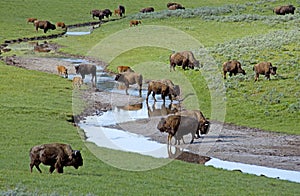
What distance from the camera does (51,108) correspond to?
2858 cm

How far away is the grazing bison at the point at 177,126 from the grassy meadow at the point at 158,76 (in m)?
1.83

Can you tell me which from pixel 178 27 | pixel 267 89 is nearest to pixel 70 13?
pixel 178 27

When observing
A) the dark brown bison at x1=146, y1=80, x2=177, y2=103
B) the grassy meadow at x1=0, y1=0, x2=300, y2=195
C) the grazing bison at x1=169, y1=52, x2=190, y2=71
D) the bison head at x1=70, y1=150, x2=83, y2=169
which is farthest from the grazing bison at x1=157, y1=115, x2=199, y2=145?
the grazing bison at x1=169, y1=52, x2=190, y2=71

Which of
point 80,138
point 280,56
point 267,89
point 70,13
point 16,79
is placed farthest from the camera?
point 70,13

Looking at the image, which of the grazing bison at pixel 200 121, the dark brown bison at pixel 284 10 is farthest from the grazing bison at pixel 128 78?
the dark brown bison at pixel 284 10

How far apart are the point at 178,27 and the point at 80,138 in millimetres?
32391

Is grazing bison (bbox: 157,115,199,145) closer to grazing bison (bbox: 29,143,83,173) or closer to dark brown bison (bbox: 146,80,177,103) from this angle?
grazing bison (bbox: 29,143,83,173)

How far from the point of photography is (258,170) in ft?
67.4

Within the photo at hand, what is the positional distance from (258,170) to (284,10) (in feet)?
131

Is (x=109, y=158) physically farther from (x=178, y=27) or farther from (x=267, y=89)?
(x=178, y=27)

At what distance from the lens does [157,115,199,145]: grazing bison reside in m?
22.5

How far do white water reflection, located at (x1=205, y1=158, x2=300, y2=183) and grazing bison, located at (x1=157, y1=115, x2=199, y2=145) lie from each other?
5.41ft

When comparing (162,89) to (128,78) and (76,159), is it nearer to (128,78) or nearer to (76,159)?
(128,78)

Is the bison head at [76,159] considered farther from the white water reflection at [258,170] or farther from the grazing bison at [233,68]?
the grazing bison at [233,68]
